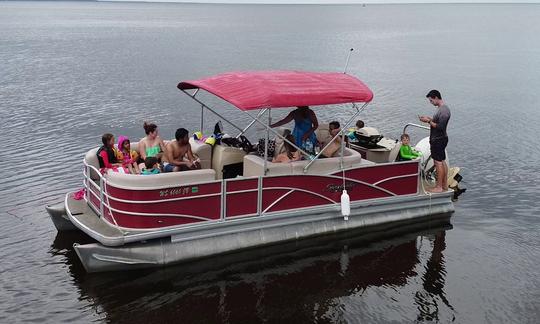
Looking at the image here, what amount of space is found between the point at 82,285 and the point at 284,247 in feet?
13.1

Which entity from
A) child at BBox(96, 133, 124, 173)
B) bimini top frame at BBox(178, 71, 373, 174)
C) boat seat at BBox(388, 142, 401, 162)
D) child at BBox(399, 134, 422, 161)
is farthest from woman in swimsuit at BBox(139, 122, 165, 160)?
child at BBox(399, 134, 422, 161)

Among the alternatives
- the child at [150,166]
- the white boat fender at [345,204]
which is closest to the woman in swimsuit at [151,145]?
the child at [150,166]

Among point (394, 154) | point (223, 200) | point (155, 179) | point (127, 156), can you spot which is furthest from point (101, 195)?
point (394, 154)

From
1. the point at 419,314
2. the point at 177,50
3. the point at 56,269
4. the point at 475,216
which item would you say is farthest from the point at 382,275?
the point at 177,50

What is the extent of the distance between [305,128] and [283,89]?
119cm

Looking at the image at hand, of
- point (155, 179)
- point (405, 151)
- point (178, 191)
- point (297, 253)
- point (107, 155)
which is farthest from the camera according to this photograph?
point (405, 151)

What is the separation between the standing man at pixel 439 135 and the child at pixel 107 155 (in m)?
6.47

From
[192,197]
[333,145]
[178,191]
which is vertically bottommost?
[192,197]

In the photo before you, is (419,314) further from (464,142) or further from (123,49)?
(123,49)

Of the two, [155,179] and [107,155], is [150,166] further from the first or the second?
[107,155]

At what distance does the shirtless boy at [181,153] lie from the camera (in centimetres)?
1102

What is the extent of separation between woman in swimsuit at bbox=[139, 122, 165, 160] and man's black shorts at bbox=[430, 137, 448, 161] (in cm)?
610

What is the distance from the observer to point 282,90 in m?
10.8

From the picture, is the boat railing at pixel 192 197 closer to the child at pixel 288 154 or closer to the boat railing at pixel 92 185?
the boat railing at pixel 92 185
